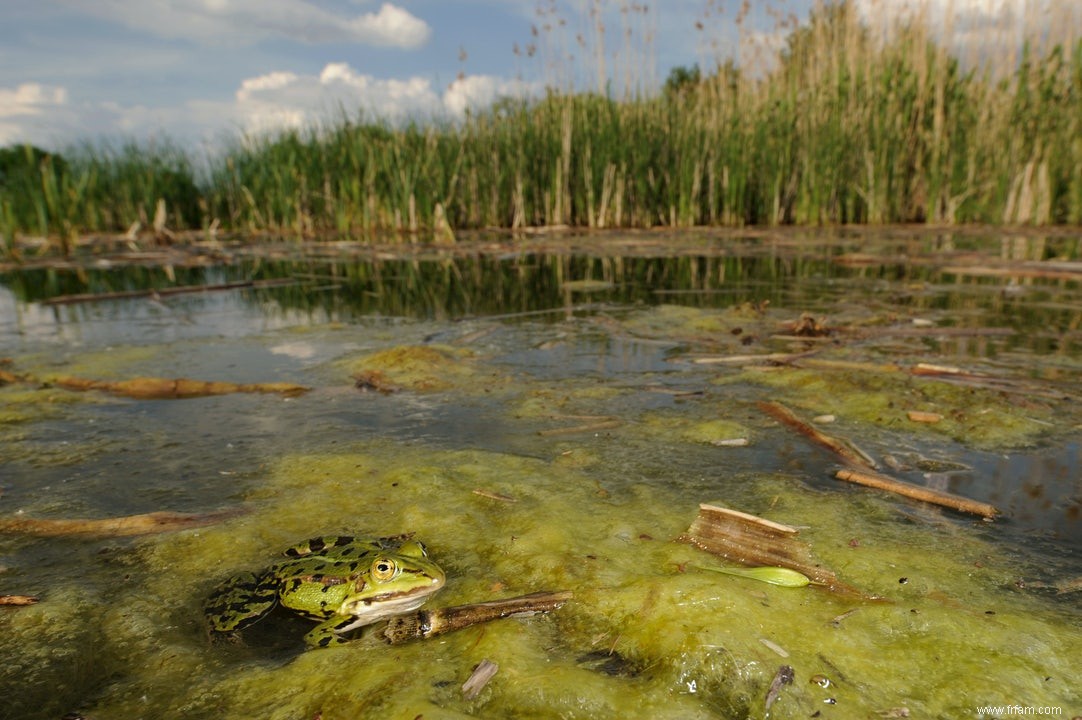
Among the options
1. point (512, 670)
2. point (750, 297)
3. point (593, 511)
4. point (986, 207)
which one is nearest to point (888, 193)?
point (986, 207)

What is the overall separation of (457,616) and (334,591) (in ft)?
1.19

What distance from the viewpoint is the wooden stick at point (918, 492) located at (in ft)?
7.25

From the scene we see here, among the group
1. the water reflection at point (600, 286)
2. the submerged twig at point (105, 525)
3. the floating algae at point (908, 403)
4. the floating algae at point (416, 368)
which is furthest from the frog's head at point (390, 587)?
the water reflection at point (600, 286)

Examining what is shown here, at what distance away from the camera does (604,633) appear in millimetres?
1718

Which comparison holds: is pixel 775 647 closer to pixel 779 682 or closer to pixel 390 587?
pixel 779 682

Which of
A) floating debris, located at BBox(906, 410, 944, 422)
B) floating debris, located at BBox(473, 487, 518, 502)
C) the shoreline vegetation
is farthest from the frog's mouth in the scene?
the shoreline vegetation

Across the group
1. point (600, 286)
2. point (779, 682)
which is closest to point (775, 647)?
point (779, 682)

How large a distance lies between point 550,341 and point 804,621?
127 inches

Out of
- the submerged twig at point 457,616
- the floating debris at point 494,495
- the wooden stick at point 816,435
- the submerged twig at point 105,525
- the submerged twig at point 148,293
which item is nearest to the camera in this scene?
the submerged twig at point 457,616

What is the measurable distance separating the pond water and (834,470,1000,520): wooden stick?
4 cm

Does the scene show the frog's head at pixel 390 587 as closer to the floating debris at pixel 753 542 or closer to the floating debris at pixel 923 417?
A: the floating debris at pixel 753 542

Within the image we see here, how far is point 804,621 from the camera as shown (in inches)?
66.9

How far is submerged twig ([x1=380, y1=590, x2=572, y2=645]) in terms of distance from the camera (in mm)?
1727

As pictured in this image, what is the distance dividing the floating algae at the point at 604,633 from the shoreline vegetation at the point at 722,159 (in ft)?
31.4
